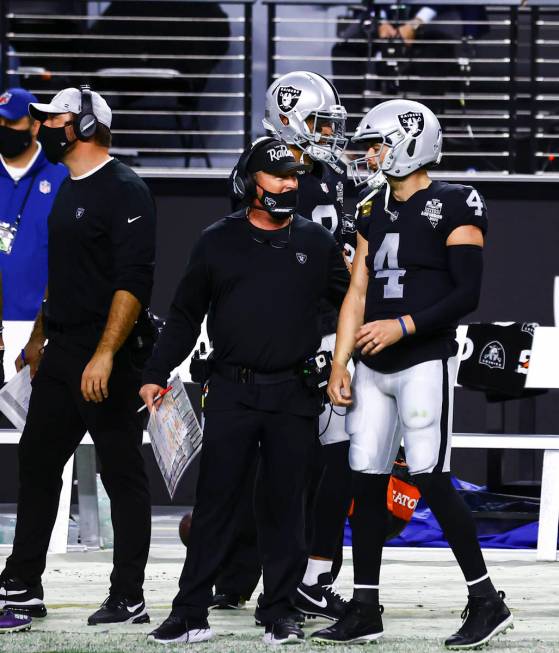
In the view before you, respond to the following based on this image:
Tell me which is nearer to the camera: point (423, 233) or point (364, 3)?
point (423, 233)

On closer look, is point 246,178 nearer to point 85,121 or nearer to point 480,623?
point 85,121

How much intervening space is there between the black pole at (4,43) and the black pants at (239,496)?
5472mm

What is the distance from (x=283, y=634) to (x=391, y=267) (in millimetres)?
1270

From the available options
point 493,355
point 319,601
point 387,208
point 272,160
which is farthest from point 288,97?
point 493,355

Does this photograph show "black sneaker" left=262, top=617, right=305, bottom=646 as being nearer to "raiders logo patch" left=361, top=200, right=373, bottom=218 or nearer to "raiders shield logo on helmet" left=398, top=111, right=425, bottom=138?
"raiders logo patch" left=361, top=200, right=373, bottom=218

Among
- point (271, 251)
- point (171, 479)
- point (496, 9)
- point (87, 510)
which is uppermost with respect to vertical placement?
point (496, 9)

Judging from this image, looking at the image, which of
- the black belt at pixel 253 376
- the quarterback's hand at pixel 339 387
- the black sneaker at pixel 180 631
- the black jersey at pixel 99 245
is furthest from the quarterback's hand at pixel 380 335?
the black sneaker at pixel 180 631

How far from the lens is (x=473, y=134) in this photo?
10.3 metres

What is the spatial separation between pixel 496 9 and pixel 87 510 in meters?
5.06

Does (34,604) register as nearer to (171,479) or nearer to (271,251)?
(171,479)

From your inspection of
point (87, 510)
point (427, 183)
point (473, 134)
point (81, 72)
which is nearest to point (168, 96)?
point (81, 72)

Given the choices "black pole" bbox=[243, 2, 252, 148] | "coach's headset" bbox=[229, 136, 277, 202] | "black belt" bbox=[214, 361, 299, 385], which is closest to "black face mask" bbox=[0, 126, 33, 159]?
"coach's headset" bbox=[229, 136, 277, 202]

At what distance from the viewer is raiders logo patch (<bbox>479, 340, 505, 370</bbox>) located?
319 inches

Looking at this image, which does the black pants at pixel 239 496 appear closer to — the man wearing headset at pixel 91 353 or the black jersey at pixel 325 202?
the man wearing headset at pixel 91 353
